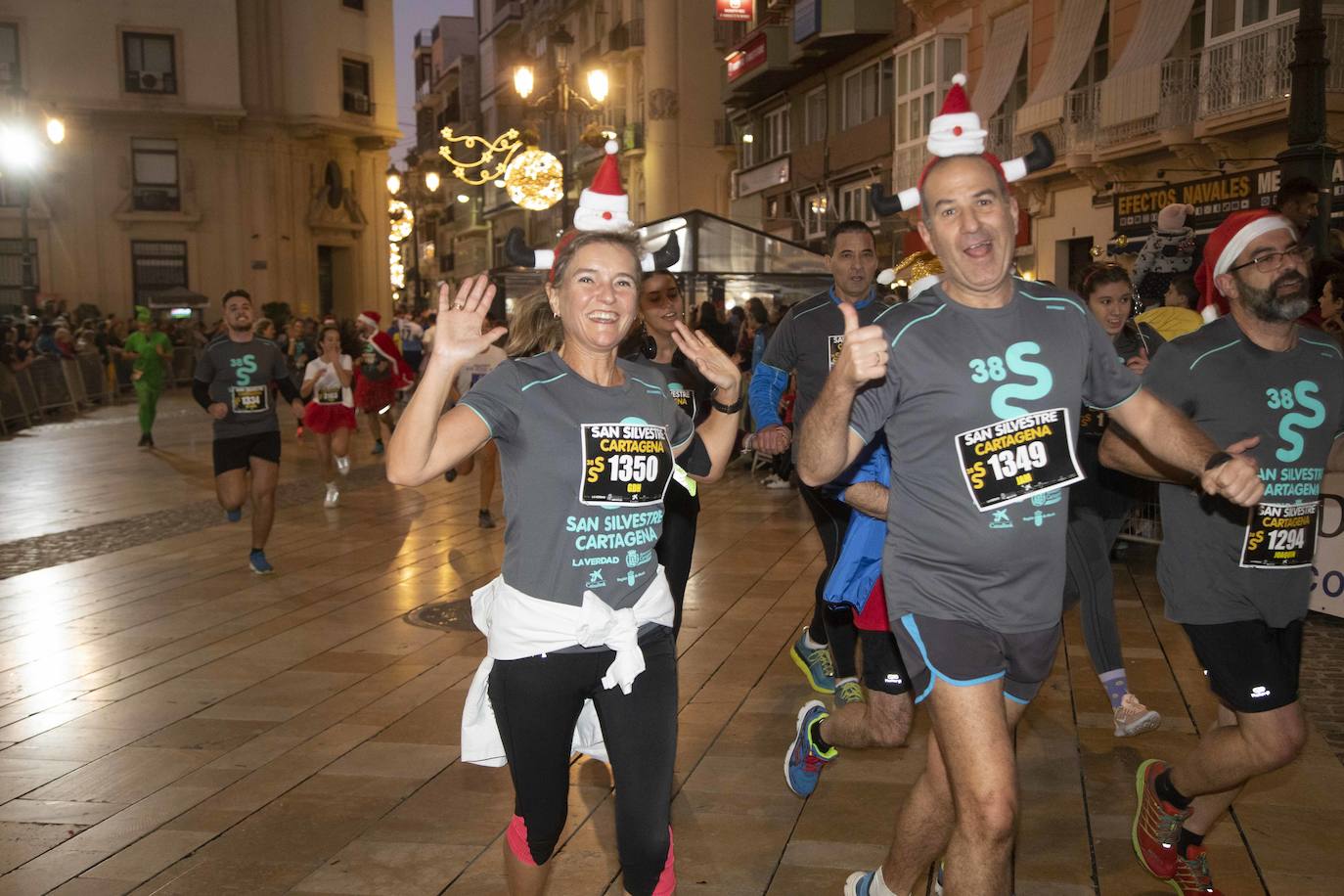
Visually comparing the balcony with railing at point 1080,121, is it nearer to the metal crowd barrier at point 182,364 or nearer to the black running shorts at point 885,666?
the black running shorts at point 885,666

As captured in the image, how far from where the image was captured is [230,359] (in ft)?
34.3

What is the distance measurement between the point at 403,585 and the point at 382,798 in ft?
14.7

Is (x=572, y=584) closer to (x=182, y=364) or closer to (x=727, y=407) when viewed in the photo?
(x=727, y=407)

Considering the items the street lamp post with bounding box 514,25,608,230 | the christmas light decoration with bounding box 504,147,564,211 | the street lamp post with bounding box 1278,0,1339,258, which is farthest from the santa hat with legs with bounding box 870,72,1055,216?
the street lamp post with bounding box 514,25,608,230

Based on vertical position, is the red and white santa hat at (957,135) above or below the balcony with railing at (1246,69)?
below

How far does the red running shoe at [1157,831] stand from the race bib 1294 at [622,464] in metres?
1.94

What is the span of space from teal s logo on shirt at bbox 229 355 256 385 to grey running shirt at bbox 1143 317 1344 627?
7736 mm

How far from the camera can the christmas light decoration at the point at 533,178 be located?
16.8 meters

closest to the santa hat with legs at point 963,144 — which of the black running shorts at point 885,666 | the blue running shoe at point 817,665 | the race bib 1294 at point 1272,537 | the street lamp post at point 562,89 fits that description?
the race bib 1294 at point 1272,537

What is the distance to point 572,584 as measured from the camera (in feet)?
11.5

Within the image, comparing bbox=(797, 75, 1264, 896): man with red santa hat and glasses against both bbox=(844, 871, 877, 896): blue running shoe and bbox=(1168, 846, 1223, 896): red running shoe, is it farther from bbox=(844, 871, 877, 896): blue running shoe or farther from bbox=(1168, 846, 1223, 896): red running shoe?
bbox=(1168, 846, 1223, 896): red running shoe

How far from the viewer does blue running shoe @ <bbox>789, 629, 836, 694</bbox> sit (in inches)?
258

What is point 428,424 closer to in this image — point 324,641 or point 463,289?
point 463,289

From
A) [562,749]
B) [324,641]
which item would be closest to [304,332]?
[324,641]
